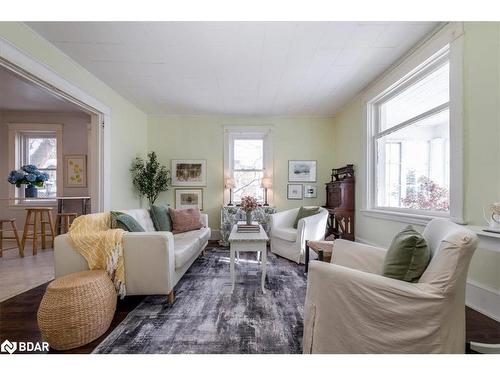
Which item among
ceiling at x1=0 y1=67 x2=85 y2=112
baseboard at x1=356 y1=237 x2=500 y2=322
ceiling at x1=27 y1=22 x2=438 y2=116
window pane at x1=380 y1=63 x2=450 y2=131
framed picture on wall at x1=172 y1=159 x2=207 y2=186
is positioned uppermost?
ceiling at x1=0 y1=67 x2=85 y2=112

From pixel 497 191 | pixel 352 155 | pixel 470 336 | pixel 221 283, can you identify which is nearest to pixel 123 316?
pixel 221 283

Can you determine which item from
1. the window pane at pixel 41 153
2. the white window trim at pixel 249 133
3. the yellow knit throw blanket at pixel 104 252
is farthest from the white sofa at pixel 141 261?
the window pane at pixel 41 153

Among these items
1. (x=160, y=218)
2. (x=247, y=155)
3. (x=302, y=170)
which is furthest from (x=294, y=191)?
(x=160, y=218)

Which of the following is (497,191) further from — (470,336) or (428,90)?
(428,90)

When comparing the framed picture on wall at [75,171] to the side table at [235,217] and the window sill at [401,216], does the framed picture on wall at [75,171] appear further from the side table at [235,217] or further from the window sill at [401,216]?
the window sill at [401,216]

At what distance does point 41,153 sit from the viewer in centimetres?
489

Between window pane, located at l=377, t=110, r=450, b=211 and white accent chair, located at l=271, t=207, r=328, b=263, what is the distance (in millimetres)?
1045

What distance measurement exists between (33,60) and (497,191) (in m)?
4.43

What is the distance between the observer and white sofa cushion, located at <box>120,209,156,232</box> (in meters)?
2.87

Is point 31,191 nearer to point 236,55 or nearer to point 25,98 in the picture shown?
point 25,98

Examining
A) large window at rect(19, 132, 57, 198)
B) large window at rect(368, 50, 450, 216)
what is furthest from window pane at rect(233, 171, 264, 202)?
large window at rect(19, 132, 57, 198)

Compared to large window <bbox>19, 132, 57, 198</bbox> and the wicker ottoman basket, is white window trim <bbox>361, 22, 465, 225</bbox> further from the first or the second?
large window <bbox>19, 132, 57, 198</bbox>

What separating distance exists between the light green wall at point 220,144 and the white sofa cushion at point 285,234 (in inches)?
50.9
